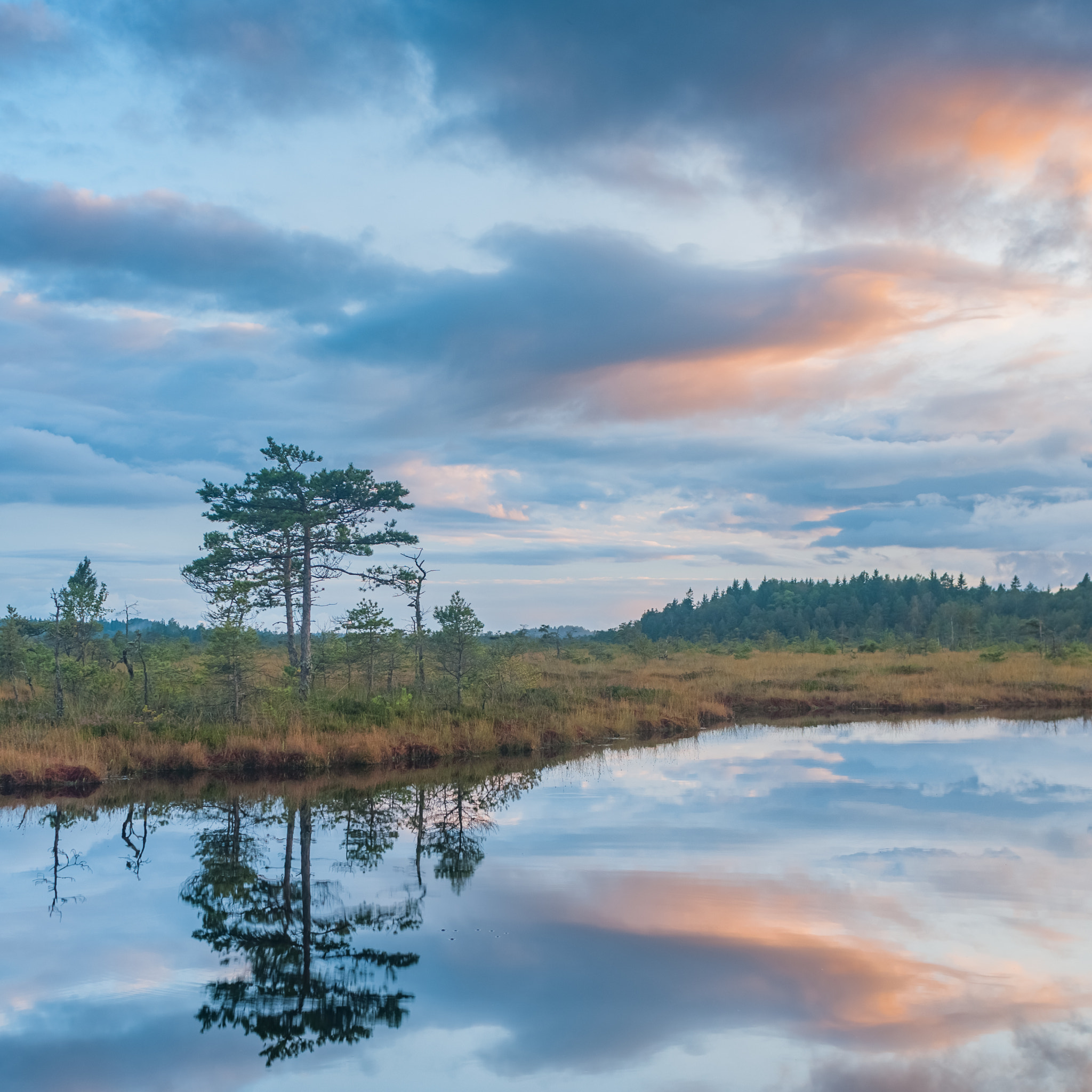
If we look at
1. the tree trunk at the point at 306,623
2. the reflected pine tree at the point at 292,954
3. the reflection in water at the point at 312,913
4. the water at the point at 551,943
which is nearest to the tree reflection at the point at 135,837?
the water at the point at 551,943

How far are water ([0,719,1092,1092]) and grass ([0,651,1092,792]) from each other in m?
2.64

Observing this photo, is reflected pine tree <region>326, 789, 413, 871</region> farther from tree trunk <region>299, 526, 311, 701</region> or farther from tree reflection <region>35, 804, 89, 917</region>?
tree trunk <region>299, 526, 311, 701</region>

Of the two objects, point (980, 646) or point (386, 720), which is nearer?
point (386, 720)

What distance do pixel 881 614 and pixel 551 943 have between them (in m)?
135

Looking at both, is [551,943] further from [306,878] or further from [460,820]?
[460,820]

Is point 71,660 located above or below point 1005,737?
above

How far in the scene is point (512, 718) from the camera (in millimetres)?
24891

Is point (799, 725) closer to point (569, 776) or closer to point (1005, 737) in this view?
point (1005, 737)

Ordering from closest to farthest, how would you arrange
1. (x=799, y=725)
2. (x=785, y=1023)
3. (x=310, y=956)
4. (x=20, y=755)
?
1. (x=785, y=1023)
2. (x=310, y=956)
3. (x=20, y=755)
4. (x=799, y=725)

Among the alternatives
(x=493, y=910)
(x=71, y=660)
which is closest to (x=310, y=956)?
(x=493, y=910)

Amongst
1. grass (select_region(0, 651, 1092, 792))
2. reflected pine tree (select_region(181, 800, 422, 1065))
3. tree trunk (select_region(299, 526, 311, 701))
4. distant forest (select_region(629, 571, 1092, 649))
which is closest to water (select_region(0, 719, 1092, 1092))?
reflected pine tree (select_region(181, 800, 422, 1065))

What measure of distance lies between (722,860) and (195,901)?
7.58 metres

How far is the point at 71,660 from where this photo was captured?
1224 inches

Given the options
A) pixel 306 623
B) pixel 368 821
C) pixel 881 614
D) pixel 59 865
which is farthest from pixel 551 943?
pixel 881 614
